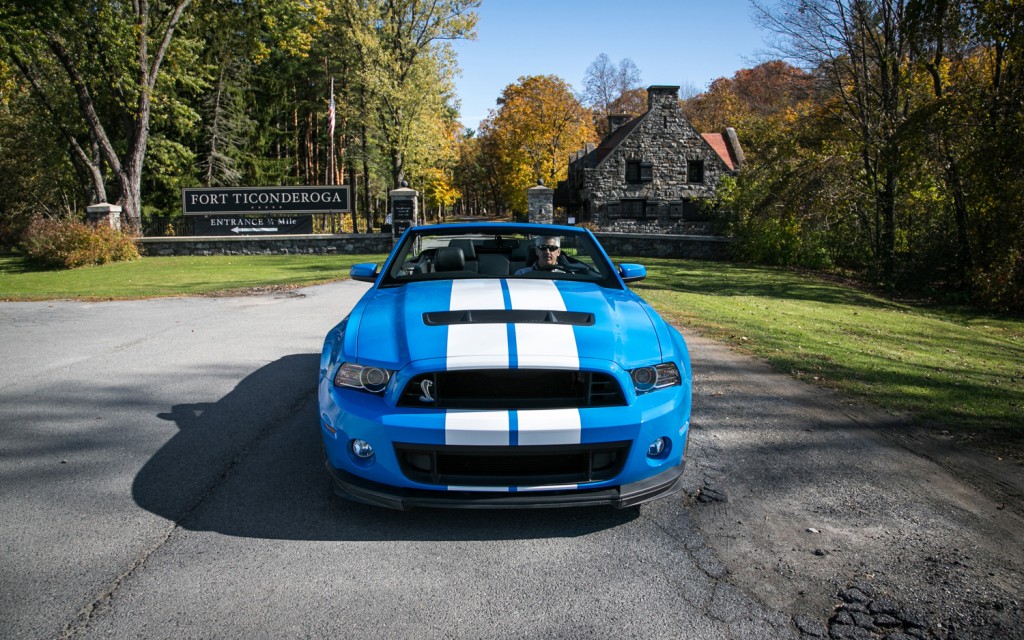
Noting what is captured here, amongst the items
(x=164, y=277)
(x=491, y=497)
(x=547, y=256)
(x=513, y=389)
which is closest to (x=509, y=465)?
(x=491, y=497)

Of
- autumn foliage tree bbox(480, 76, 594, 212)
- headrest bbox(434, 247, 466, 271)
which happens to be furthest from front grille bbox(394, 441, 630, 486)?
autumn foliage tree bbox(480, 76, 594, 212)

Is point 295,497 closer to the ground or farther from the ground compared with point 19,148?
closer to the ground

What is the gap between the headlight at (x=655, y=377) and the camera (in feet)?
10.3

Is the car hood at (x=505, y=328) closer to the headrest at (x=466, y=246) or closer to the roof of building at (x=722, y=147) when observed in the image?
the headrest at (x=466, y=246)

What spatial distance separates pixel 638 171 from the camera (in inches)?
1741

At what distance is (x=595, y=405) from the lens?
9.86 feet

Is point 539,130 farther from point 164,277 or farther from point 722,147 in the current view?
point 164,277

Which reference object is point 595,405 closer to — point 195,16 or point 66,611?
point 66,611

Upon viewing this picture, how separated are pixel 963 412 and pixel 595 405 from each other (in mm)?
4115

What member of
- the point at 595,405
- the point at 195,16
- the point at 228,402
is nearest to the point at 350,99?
the point at 195,16

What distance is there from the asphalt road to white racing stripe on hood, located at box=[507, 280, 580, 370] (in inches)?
32.1

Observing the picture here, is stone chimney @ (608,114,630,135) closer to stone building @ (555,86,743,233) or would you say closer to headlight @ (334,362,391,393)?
stone building @ (555,86,743,233)

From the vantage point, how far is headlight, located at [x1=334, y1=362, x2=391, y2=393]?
3088 millimetres

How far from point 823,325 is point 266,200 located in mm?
24358
